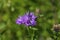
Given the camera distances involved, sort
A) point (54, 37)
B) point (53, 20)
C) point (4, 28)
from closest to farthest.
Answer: point (54, 37) < point (4, 28) < point (53, 20)

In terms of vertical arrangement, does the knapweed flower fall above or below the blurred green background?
above

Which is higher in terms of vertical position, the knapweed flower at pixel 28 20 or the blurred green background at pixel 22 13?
the knapweed flower at pixel 28 20

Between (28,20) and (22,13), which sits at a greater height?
(28,20)

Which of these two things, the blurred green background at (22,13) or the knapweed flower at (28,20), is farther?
the blurred green background at (22,13)

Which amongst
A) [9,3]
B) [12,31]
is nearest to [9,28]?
[12,31]

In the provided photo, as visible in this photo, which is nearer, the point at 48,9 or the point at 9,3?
the point at 9,3

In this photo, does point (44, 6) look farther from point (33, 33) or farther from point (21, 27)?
point (33, 33)

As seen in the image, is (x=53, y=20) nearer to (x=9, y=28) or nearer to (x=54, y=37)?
(x=9, y=28)

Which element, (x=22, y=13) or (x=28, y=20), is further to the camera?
(x=22, y=13)

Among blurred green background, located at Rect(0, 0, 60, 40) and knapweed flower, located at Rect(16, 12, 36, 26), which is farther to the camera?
blurred green background, located at Rect(0, 0, 60, 40)

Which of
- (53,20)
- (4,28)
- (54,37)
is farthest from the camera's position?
(53,20)

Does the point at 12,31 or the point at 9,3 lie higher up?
the point at 9,3
